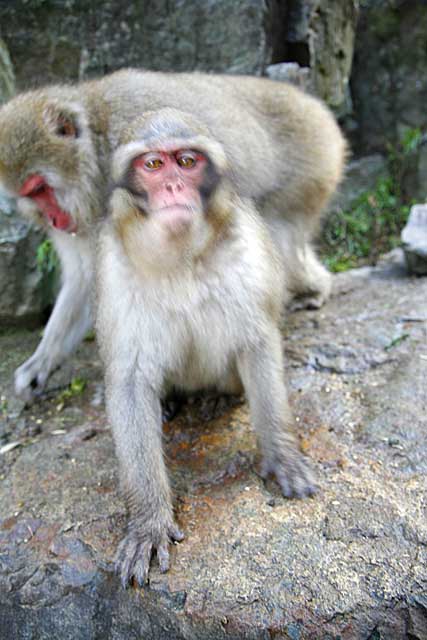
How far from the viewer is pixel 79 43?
13.7 ft

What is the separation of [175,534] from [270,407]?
59cm

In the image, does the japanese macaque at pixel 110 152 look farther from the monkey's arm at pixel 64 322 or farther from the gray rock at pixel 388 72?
the gray rock at pixel 388 72

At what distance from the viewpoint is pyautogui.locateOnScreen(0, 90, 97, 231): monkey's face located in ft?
10.3

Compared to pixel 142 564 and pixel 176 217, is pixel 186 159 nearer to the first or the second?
pixel 176 217

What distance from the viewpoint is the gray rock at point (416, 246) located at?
4.12m

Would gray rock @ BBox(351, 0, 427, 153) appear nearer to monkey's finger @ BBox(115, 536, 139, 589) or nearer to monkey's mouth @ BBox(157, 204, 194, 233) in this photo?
monkey's mouth @ BBox(157, 204, 194, 233)

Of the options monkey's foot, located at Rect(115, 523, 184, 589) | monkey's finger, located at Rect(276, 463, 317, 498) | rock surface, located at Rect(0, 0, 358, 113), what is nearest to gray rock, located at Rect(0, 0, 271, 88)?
rock surface, located at Rect(0, 0, 358, 113)

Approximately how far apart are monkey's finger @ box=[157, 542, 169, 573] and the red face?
1.13 m

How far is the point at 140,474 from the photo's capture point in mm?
2361

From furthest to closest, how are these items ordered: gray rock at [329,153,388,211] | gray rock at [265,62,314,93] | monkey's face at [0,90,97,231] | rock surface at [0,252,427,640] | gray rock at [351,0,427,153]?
1. gray rock at [329,153,388,211]
2. gray rock at [351,0,427,153]
3. gray rock at [265,62,314,93]
4. monkey's face at [0,90,97,231]
5. rock surface at [0,252,427,640]

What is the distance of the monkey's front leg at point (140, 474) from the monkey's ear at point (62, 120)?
4.67 ft

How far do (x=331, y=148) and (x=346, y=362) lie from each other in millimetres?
1334

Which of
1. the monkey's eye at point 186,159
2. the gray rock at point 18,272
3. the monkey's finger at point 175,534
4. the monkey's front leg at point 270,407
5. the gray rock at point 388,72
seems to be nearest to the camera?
the monkey's eye at point 186,159

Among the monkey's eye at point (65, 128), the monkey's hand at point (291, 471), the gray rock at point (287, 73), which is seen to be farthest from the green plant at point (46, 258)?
the monkey's hand at point (291, 471)
